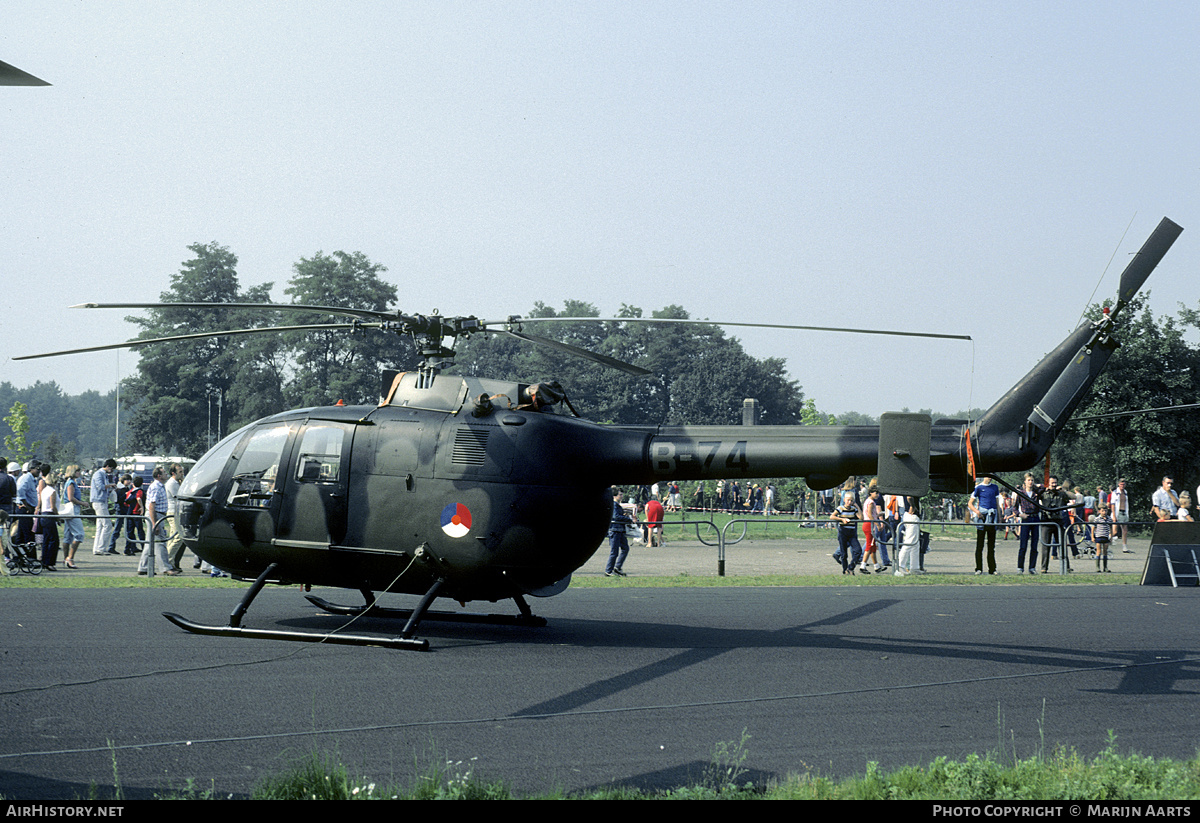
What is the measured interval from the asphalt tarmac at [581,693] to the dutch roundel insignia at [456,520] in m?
1.21

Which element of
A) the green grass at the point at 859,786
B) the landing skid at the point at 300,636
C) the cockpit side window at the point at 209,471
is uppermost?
the cockpit side window at the point at 209,471

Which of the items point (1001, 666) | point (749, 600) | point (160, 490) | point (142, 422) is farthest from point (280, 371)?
point (1001, 666)

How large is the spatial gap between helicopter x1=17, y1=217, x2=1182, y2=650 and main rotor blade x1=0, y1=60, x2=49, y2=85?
6.41 m

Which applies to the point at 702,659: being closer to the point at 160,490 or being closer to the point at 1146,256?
the point at 1146,256

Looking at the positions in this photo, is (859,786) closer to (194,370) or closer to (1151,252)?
(1151,252)

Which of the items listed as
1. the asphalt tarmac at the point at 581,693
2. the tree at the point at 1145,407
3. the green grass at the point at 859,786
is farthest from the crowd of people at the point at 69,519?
the tree at the point at 1145,407

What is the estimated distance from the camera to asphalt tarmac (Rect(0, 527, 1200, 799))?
6.07 metres

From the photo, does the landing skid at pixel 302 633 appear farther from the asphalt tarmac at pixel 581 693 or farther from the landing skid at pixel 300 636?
the asphalt tarmac at pixel 581 693

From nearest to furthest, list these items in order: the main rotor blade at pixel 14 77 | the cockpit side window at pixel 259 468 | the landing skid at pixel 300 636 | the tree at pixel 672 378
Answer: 1. the main rotor blade at pixel 14 77
2. the landing skid at pixel 300 636
3. the cockpit side window at pixel 259 468
4. the tree at pixel 672 378

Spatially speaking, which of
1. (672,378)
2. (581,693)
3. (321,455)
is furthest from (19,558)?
(672,378)

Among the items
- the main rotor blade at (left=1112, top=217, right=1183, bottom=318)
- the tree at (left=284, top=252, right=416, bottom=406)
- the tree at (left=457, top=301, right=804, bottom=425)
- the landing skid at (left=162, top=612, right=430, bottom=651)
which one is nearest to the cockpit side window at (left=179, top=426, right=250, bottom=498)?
the landing skid at (left=162, top=612, right=430, bottom=651)

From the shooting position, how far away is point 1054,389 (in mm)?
9250

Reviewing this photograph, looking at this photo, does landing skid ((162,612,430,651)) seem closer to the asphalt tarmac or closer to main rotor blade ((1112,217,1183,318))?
the asphalt tarmac

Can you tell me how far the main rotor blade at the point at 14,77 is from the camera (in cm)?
353
